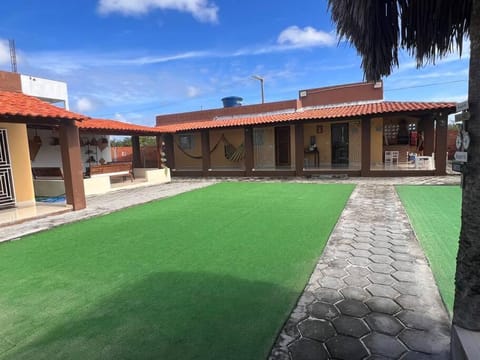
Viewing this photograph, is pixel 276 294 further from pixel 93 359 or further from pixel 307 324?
pixel 93 359

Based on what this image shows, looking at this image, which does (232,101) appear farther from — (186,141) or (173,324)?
(173,324)

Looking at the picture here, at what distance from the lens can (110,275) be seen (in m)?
3.65

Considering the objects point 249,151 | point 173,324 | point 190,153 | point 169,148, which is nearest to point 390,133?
point 249,151

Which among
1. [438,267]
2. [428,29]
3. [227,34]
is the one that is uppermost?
[227,34]

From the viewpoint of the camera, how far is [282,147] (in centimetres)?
1667

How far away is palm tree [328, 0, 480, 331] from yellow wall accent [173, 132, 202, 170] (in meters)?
16.0

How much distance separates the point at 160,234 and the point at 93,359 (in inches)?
127

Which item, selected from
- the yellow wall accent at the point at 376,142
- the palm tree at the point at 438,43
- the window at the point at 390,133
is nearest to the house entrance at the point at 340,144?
the yellow wall accent at the point at 376,142

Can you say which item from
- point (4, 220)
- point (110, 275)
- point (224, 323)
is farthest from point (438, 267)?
point (4, 220)

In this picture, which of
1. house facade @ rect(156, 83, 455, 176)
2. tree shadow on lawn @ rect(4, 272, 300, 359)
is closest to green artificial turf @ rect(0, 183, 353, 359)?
tree shadow on lawn @ rect(4, 272, 300, 359)

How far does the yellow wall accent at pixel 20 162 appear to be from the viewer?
8.14 m

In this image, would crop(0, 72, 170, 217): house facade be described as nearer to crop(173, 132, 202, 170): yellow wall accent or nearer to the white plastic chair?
crop(173, 132, 202, 170): yellow wall accent

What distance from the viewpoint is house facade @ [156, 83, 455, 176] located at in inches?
484

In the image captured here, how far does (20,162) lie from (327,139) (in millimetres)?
12304
